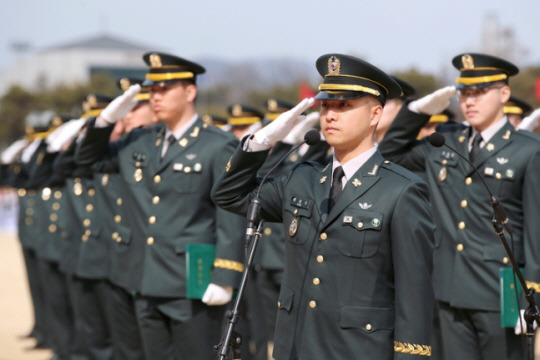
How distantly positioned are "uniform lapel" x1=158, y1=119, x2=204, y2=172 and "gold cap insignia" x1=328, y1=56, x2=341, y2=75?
209 centimetres

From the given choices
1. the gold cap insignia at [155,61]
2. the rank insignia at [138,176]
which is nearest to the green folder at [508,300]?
the rank insignia at [138,176]

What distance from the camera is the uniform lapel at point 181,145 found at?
612 cm

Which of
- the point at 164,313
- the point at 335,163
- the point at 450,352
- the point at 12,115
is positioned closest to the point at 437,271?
the point at 450,352

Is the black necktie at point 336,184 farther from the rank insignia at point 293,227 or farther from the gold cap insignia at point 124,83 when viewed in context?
the gold cap insignia at point 124,83

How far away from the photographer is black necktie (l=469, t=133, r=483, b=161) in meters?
6.02

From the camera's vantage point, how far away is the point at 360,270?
158 inches

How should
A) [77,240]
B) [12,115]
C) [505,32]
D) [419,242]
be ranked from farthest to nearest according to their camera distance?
[505,32], [12,115], [77,240], [419,242]

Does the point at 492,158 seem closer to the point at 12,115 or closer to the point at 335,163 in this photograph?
the point at 335,163

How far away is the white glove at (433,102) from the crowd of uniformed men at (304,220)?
11mm

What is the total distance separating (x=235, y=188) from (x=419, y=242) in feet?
3.18

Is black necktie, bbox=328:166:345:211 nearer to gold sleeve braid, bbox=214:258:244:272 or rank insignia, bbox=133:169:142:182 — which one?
gold sleeve braid, bbox=214:258:244:272

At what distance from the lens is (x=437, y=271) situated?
6.09 m

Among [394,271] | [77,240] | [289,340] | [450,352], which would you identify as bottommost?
[77,240]

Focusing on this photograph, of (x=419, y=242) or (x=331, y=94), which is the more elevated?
(x=331, y=94)
